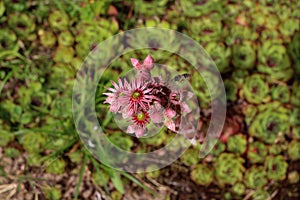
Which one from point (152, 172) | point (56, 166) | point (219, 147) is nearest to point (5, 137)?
point (56, 166)

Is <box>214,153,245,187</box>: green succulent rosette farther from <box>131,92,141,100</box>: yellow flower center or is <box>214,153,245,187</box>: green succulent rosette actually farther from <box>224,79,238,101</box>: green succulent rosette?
<box>131,92,141,100</box>: yellow flower center

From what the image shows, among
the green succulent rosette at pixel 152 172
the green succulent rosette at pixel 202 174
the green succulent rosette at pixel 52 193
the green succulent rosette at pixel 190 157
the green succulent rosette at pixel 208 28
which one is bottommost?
the green succulent rosette at pixel 52 193

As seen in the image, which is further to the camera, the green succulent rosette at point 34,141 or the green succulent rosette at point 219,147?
the green succulent rosette at point 219,147

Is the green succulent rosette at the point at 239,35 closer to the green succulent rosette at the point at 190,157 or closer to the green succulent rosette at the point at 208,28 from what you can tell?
the green succulent rosette at the point at 208,28

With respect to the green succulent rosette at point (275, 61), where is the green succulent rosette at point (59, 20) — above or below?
below

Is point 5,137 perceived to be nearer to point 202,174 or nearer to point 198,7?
point 202,174

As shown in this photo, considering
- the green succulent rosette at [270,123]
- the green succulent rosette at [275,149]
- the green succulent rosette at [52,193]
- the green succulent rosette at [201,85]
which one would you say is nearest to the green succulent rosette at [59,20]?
the green succulent rosette at [201,85]
